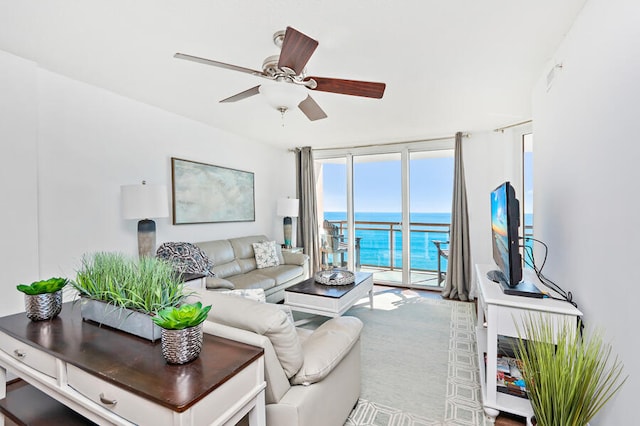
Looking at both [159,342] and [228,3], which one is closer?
[159,342]

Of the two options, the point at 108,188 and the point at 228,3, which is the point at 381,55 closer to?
the point at 228,3

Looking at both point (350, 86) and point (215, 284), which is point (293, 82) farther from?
point (215, 284)

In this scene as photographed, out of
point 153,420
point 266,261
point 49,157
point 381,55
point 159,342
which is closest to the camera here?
point 153,420

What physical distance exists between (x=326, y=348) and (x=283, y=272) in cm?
264

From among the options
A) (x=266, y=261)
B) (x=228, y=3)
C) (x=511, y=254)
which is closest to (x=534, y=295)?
(x=511, y=254)

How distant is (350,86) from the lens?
6.58 feet

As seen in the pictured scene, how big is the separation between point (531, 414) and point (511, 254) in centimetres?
92

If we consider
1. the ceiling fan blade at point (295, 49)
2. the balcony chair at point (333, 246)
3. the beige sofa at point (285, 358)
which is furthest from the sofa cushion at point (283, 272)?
the ceiling fan blade at point (295, 49)

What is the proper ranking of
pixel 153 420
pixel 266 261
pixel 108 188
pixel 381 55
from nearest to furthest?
pixel 153 420 → pixel 381 55 → pixel 108 188 → pixel 266 261

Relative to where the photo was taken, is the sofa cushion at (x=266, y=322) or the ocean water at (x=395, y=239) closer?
the sofa cushion at (x=266, y=322)

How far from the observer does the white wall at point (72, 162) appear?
2.29m

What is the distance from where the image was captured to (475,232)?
4.51 metres

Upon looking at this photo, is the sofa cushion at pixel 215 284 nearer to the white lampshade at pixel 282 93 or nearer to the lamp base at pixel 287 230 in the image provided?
the white lampshade at pixel 282 93

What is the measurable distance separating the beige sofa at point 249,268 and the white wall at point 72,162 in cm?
40
